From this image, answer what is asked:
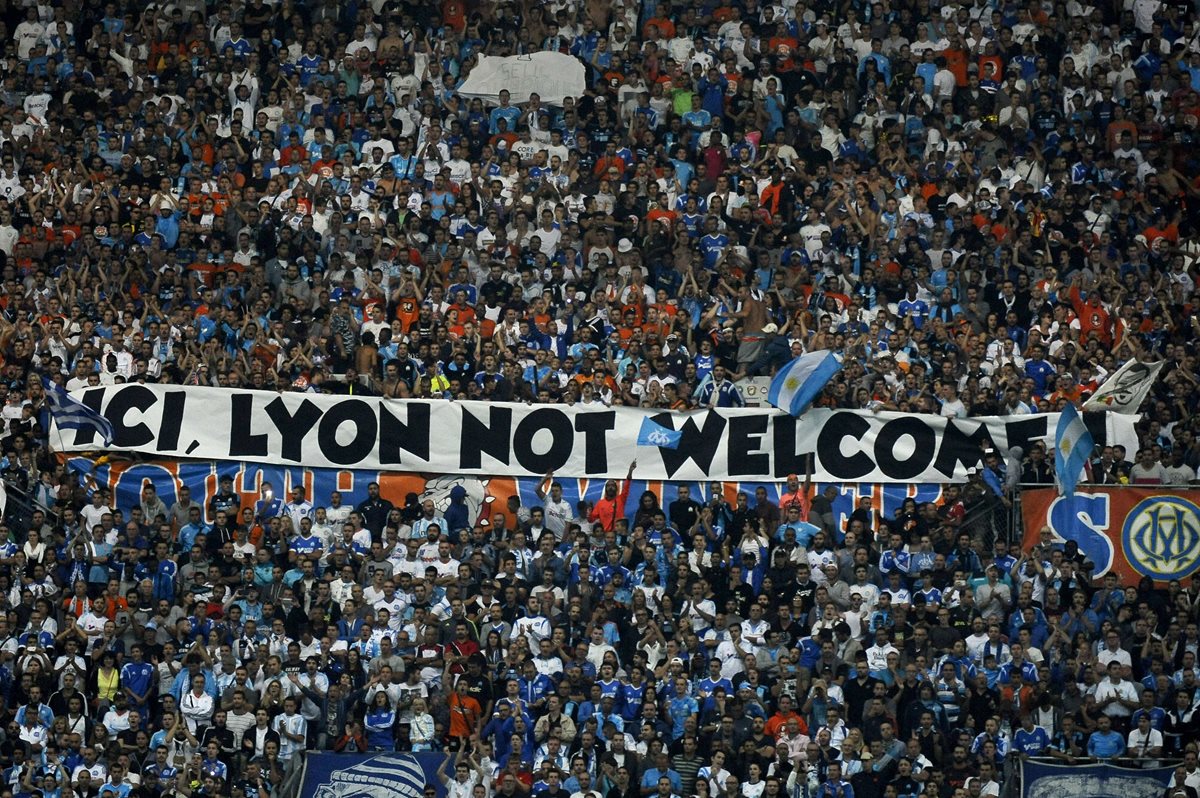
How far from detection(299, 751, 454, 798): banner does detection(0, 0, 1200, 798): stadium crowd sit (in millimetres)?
182

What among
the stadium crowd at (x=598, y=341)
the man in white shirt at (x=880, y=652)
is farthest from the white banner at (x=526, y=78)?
the man in white shirt at (x=880, y=652)

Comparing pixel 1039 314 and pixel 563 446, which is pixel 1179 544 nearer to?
pixel 1039 314

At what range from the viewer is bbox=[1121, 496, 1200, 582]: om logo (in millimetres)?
25812

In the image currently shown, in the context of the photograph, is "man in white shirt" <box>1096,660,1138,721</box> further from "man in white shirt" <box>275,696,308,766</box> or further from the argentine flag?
"man in white shirt" <box>275,696,308,766</box>

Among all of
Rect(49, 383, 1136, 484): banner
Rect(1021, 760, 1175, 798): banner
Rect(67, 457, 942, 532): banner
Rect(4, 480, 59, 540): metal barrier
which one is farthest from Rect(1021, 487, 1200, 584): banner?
Rect(4, 480, 59, 540): metal barrier

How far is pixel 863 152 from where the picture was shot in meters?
31.9

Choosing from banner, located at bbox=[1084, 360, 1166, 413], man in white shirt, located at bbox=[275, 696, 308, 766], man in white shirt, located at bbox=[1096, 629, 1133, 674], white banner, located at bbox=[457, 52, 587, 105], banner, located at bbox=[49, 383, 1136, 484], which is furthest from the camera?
white banner, located at bbox=[457, 52, 587, 105]

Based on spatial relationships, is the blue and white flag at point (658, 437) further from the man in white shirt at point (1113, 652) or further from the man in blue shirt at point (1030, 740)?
the man in blue shirt at point (1030, 740)

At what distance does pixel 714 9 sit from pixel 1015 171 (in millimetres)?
5212

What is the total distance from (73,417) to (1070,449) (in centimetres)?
1073

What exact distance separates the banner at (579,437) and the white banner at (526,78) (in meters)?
6.90

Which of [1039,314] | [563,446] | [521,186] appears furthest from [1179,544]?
[521,186]

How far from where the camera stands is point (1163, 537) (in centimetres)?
2591

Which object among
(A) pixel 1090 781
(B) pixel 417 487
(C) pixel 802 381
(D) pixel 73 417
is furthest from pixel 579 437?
(A) pixel 1090 781
